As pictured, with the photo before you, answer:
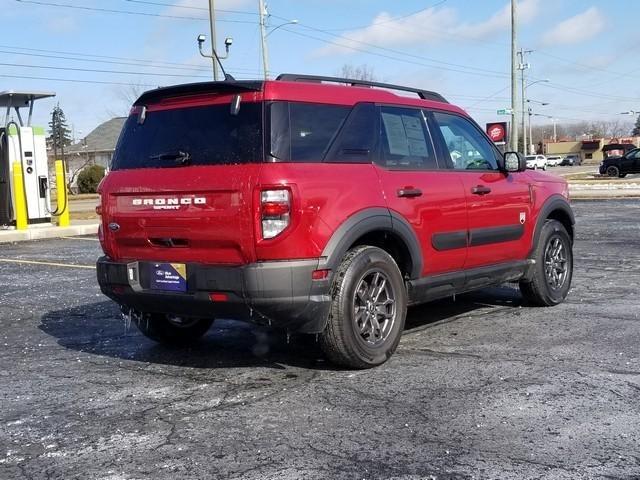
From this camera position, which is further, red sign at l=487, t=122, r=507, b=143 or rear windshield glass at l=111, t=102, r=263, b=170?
red sign at l=487, t=122, r=507, b=143

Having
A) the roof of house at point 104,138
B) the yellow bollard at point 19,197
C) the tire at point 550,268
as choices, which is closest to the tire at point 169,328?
the tire at point 550,268

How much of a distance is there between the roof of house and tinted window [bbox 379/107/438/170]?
6306 cm

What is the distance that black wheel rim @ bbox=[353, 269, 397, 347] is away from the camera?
16.5ft

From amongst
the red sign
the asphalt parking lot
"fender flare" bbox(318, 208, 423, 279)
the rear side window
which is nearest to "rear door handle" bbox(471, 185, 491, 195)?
"fender flare" bbox(318, 208, 423, 279)

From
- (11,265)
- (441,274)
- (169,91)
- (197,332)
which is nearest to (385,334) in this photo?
(441,274)

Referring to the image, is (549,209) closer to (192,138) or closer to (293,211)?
(293,211)

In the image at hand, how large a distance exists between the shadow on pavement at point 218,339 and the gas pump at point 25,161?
10.4 meters

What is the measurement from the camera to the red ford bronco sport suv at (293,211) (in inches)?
179

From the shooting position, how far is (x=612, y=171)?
1592 inches

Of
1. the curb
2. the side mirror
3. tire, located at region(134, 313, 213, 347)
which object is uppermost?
the side mirror

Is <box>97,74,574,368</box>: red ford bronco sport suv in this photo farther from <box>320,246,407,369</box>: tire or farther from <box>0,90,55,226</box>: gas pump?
<box>0,90,55,226</box>: gas pump

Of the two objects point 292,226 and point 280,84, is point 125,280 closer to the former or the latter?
point 292,226

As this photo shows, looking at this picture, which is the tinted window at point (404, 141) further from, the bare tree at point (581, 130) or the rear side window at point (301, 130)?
the bare tree at point (581, 130)

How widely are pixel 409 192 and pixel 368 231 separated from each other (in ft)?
Result: 1.97
